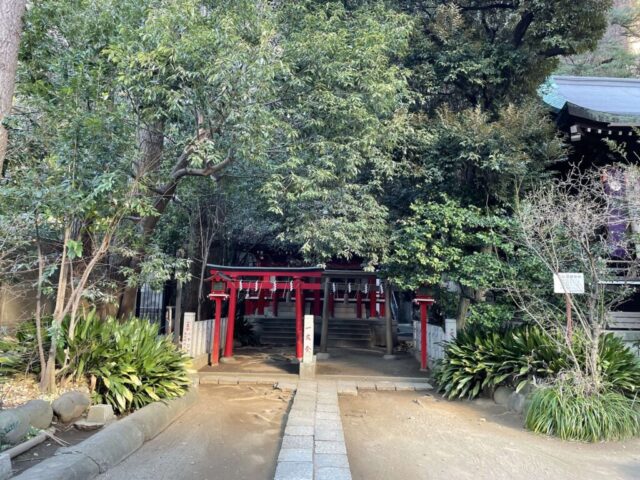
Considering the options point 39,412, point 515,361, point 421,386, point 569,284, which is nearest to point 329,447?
point 39,412

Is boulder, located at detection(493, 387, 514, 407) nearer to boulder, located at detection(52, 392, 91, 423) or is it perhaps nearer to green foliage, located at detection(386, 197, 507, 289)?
green foliage, located at detection(386, 197, 507, 289)

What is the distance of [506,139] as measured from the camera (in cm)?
900

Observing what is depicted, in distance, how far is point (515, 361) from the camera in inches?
301

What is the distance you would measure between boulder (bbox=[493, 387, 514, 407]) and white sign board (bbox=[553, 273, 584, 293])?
2.12 m

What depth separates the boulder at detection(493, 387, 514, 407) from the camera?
305 inches

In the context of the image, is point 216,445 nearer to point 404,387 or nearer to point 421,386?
point 404,387

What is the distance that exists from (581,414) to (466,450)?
1728 millimetres

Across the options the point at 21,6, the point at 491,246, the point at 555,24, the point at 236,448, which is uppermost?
the point at 555,24

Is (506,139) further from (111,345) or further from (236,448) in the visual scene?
(111,345)

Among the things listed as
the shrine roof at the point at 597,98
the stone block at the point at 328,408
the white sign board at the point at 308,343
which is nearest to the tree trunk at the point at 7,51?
the stone block at the point at 328,408

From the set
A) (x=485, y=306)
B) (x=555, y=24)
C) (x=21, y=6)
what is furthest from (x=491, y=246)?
(x=21, y=6)

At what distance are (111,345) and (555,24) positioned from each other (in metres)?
11.2

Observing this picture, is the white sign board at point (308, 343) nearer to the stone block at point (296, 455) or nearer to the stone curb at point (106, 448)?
the stone curb at point (106, 448)

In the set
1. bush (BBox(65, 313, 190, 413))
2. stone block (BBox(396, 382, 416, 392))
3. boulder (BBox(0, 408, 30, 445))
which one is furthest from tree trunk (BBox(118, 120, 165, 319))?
stone block (BBox(396, 382, 416, 392))
